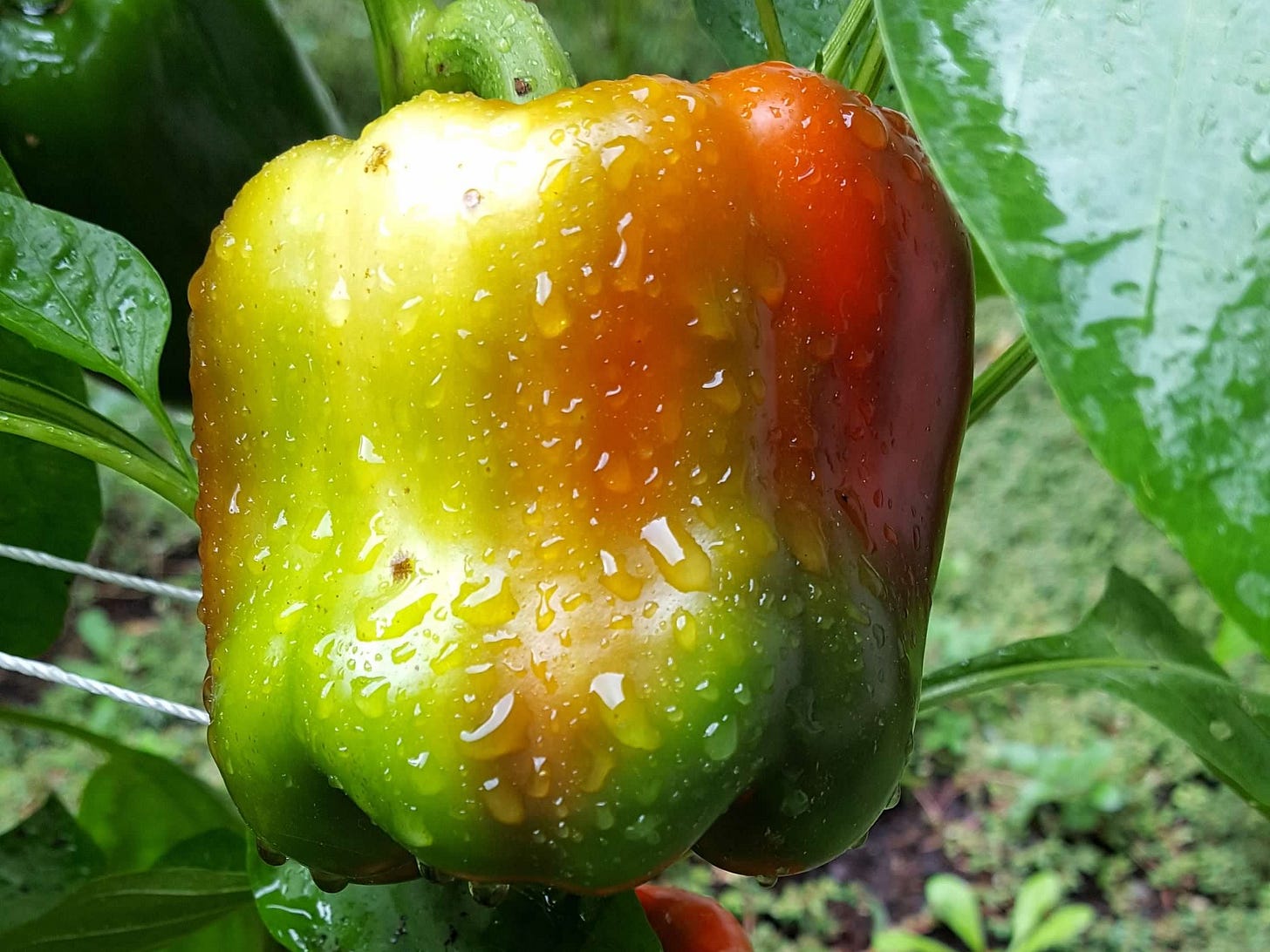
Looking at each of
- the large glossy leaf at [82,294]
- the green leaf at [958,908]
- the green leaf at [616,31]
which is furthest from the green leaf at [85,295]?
the green leaf at [958,908]

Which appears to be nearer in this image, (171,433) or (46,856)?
(171,433)

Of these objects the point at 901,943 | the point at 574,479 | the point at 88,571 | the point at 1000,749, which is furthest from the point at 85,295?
the point at 1000,749

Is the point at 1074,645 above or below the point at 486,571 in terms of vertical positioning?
below

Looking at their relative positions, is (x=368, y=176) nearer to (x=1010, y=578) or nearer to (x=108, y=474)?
(x=1010, y=578)

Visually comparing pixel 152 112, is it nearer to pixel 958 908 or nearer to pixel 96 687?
pixel 96 687

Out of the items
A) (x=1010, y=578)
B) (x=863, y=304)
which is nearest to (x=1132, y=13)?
(x=863, y=304)

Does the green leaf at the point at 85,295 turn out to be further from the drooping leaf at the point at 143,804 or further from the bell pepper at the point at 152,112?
the drooping leaf at the point at 143,804
